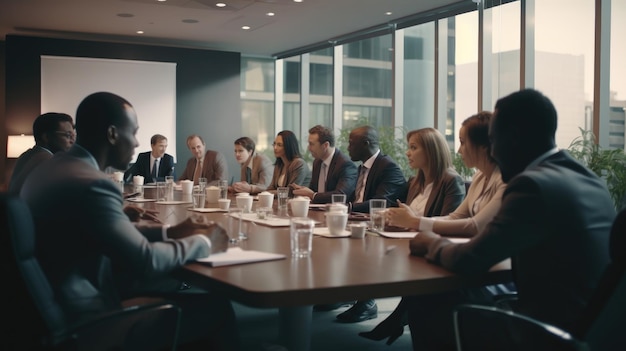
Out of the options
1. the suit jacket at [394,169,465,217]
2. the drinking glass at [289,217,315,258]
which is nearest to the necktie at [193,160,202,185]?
the suit jacket at [394,169,465,217]

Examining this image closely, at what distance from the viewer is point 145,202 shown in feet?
15.4

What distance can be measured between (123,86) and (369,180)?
7.13 m

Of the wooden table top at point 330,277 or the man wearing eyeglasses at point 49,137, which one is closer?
the wooden table top at point 330,277

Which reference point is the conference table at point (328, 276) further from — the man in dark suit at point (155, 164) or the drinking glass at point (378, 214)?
the man in dark suit at point (155, 164)

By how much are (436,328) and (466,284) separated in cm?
42

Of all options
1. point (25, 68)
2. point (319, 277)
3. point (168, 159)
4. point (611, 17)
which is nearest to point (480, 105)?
point (611, 17)

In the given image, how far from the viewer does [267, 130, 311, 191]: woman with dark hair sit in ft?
20.5

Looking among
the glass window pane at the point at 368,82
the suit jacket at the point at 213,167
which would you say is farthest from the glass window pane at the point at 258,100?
the suit jacket at the point at 213,167

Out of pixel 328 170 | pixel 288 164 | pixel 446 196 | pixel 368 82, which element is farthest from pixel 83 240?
pixel 368 82

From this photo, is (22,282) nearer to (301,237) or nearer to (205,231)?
(205,231)

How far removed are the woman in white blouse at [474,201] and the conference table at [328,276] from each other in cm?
28

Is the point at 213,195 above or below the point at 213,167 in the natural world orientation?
below

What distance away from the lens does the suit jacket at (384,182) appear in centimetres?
464

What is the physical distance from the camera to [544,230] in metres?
1.90
